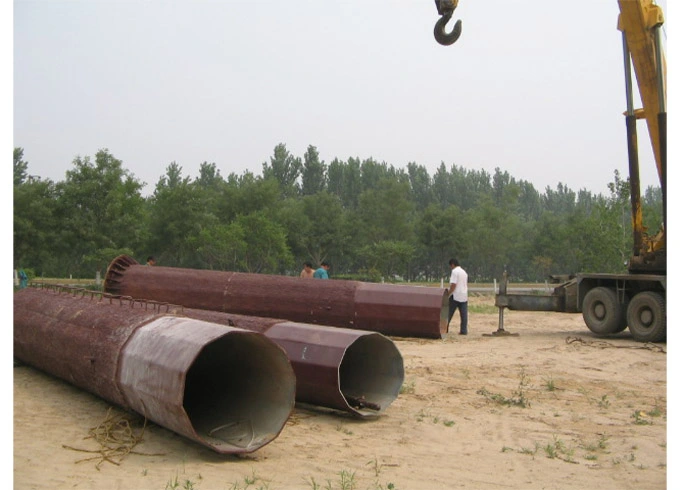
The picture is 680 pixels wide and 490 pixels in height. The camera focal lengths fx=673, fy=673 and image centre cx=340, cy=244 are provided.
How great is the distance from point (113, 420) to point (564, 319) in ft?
45.2

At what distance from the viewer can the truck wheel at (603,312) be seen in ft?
42.7

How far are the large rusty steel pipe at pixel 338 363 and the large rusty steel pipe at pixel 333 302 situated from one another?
4140 millimetres

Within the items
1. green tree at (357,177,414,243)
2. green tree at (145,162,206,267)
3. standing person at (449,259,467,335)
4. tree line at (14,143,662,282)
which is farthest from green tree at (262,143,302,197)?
standing person at (449,259,467,335)

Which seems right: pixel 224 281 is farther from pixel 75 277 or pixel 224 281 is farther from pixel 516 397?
pixel 75 277

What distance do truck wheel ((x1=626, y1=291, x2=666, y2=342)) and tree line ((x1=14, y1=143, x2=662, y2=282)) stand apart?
1481cm

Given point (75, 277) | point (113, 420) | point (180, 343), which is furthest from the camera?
point (75, 277)

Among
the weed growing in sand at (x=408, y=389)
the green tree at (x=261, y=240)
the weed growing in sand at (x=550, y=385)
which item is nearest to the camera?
the weed growing in sand at (x=408, y=389)

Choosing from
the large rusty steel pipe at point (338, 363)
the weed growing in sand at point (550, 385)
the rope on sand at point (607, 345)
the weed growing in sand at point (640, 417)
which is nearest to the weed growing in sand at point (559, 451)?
the weed growing in sand at point (640, 417)

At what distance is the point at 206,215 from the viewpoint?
41.3m

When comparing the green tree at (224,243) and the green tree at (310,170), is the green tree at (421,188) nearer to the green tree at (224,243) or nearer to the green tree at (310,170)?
the green tree at (310,170)

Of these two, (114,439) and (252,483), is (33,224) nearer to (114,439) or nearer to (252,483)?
(114,439)

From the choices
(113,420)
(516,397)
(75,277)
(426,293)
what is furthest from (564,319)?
(75,277)

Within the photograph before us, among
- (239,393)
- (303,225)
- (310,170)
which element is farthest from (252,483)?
(310,170)

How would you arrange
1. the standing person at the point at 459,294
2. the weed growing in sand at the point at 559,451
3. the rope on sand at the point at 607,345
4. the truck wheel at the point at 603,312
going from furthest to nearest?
the standing person at the point at 459,294, the truck wheel at the point at 603,312, the rope on sand at the point at 607,345, the weed growing in sand at the point at 559,451
